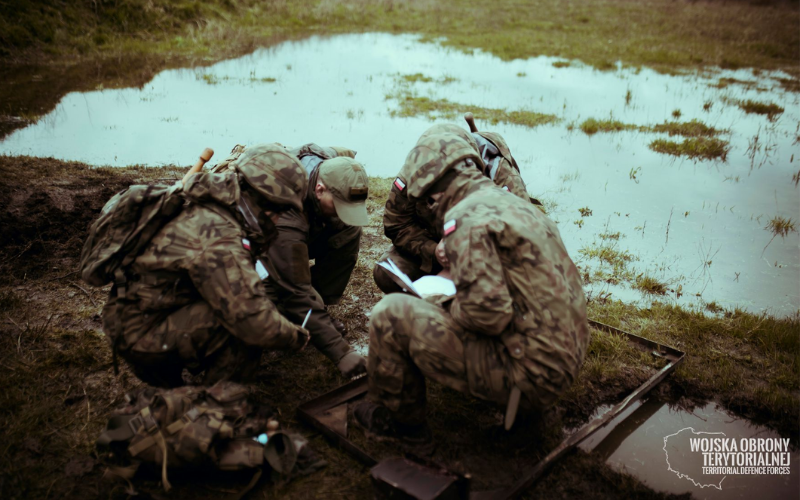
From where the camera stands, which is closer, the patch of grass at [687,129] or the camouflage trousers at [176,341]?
the camouflage trousers at [176,341]

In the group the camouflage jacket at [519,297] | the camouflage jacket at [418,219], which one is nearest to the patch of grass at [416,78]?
the camouflage jacket at [418,219]

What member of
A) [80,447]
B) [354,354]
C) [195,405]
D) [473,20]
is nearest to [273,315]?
[195,405]

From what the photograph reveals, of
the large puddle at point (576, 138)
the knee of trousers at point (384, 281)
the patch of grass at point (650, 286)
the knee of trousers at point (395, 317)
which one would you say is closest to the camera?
the knee of trousers at point (395, 317)

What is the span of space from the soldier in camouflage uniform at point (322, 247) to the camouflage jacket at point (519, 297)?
1.22 meters

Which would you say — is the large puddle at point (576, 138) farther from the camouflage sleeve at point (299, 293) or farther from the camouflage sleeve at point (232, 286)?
the camouflage sleeve at point (232, 286)

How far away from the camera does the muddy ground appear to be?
3.11 m

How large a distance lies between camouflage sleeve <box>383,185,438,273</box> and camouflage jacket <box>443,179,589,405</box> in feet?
5.64

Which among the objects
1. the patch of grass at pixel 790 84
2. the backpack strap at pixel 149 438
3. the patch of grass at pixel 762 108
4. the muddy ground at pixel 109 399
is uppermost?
the patch of grass at pixel 790 84

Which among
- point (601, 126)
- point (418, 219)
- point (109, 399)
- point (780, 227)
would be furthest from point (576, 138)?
point (109, 399)

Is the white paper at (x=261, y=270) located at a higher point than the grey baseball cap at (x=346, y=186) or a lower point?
A: lower

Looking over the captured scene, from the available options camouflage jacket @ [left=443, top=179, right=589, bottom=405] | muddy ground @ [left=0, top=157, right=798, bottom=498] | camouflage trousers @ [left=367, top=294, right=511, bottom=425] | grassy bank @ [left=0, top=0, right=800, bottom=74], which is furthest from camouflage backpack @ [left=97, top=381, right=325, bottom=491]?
grassy bank @ [left=0, top=0, right=800, bottom=74]

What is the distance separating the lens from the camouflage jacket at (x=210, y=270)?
310cm

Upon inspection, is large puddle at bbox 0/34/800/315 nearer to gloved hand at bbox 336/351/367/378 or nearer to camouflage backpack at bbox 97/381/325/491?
gloved hand at bbox 336/351/367/378

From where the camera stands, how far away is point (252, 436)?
3.13 m
